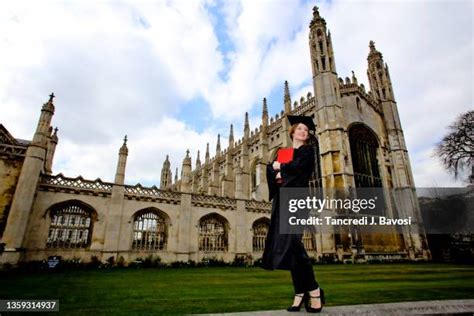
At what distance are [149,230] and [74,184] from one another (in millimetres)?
5066

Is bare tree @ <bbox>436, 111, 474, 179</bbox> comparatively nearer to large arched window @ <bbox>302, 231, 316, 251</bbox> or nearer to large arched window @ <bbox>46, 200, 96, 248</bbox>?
large arched window @ <bbox>302, 231, 316, 251</bbox>

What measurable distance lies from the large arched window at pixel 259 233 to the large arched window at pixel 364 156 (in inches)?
431

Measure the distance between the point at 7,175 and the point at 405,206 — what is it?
3101cm

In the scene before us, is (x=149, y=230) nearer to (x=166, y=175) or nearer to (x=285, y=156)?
(x=285, y=156)

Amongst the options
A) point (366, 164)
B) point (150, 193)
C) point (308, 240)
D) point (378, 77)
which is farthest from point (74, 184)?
point (378, 77)

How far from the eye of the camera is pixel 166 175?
53.3 m

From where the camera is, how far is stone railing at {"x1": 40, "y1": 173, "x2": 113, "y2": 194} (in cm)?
1366

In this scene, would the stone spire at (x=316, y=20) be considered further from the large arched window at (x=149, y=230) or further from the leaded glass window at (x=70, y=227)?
the leaded glass window at (x=70, y=227)

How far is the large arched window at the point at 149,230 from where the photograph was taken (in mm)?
15695

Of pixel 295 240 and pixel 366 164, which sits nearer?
pixel 295 240

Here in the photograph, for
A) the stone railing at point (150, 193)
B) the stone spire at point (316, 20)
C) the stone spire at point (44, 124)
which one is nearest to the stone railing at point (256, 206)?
the stone railing at point (150, 193)

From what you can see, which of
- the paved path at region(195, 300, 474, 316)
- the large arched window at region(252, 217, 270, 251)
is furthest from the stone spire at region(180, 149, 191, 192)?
the paved path at region(195, 300, 474, 316)

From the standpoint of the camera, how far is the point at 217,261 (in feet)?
56.2

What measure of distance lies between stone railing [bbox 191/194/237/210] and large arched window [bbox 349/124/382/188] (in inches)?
532
